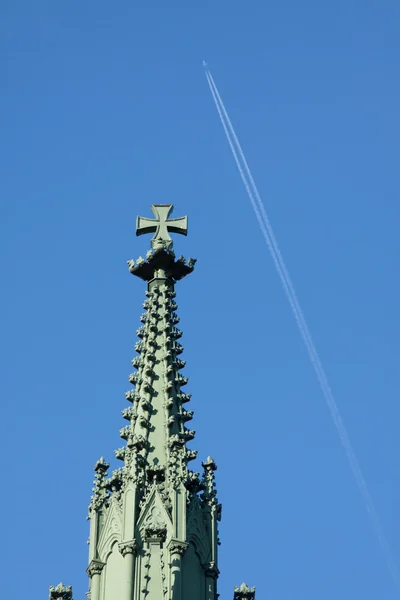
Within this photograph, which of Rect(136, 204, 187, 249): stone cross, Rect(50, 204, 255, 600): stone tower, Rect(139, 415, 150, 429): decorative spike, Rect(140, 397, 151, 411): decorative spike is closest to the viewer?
Rect(50, 204, 255, 600): stone tower

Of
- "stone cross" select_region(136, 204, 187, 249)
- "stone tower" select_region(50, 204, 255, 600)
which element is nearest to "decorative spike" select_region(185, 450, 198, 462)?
"stone tower" select_region(50, 204, 255, 600)

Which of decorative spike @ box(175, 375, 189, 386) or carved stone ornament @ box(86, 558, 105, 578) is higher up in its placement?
decorative spike @ box(175, 375, 189, 386)

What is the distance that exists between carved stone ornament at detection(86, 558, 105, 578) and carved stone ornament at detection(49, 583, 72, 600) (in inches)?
41.5

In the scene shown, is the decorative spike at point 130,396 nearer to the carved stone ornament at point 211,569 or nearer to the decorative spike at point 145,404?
the decorative spike at point 145,404

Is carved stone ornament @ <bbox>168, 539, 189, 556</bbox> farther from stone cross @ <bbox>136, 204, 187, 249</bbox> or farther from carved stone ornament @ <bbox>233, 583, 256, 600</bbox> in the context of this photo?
stone cross @ <bbox>136, 204, 187, 249</bbox>

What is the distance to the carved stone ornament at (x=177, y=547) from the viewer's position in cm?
5716

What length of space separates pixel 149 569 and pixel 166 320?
1244cm

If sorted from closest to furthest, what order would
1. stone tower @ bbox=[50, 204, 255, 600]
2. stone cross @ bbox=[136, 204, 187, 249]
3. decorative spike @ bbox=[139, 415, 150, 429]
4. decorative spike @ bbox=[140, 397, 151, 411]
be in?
stone tower @ bbox=[50, 204, 255, 600], decorative spike @ bbox=[139, 415, 150, 429], decorative spike @ bbox=[140, 397, 151, 411], stone cross @ bbox=[136, 204, 187, 249]

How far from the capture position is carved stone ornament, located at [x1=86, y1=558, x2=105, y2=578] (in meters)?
58.0

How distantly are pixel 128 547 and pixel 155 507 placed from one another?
1.83 meters

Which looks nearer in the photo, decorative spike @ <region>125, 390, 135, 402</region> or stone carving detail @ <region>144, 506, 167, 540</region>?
stone carving detail @ <region>144, 506, 167, 540</region>

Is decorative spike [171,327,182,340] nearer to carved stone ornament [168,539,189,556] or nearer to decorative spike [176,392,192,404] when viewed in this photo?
decorative spike [176,392,192,404]

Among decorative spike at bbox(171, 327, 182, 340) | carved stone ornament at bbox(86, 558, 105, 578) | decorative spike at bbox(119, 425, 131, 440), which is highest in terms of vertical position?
decorative spike at bbox(171, 327, 182, 340)

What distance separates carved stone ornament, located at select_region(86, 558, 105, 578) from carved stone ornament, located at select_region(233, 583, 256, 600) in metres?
4.52
